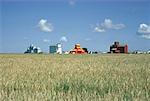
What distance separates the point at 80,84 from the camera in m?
8.23

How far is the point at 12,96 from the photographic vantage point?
20.8 ft

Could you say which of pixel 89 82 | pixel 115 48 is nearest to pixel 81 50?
pixel 115 48

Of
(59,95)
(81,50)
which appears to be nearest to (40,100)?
(59,95)

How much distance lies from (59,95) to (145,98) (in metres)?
1.52

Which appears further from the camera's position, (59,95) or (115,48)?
(115,48)

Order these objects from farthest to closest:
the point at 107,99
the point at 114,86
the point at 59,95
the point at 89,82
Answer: the point at 89,82
the point at 114,86
the point at 59,95
the point at 107,99

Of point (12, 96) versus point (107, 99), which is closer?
point (107, 99)

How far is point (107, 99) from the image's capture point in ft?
19.3

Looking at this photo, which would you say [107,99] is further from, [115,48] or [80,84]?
[115,48]

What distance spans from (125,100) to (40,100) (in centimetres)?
143

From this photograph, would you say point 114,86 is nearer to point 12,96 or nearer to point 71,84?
point 71,84

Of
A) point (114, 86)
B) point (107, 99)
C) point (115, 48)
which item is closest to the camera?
point (107, 99)

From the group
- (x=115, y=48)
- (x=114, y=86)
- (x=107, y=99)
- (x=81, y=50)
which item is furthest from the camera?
(x=115, y=48)

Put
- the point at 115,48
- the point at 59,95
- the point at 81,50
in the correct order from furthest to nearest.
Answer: the point at 115,48
the point at 81,50
the point at 59,95
